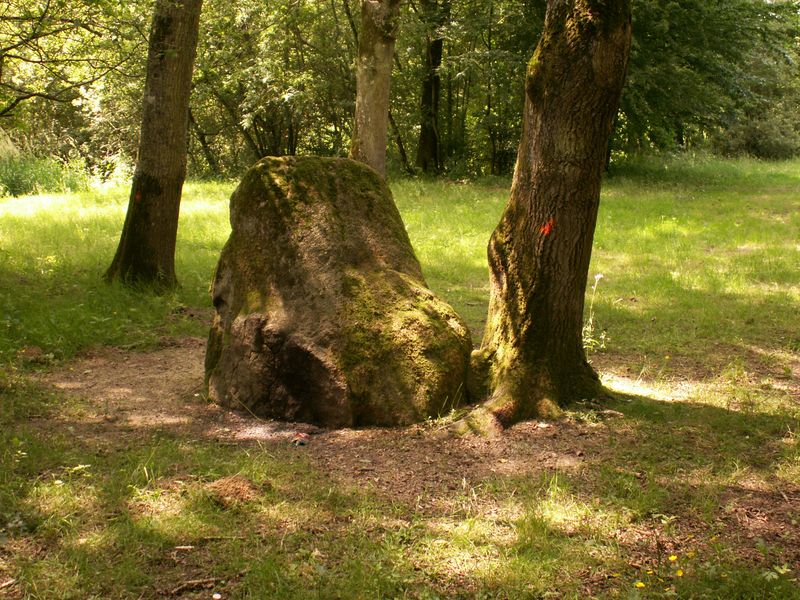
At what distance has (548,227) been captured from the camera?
5586 millimetres

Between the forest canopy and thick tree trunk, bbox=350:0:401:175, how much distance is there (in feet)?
20.4

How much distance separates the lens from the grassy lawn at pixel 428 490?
3738mm

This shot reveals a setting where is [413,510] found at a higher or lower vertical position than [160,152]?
lower

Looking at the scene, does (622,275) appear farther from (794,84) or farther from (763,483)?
(794,84)

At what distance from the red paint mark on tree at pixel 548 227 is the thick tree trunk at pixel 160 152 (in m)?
5.67

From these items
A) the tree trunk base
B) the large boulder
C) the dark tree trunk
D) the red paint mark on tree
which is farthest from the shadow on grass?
the dark tree trunk

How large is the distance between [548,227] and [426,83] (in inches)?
829

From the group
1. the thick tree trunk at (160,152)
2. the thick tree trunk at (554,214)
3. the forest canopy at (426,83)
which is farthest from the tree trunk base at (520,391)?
the forest canopy at (426,83)

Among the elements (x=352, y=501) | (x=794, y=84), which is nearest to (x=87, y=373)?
(x=352, y=501)

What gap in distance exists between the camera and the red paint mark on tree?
5.57m

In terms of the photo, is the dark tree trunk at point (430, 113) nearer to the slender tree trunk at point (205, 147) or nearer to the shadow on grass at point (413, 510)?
the slender tree trunk at point (205, 147)

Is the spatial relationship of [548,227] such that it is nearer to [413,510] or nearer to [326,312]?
[326,312]

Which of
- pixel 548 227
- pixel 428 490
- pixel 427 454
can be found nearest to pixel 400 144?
pixel 548 227

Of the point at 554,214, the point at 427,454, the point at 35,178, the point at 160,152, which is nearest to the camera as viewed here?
the point at 427,454
